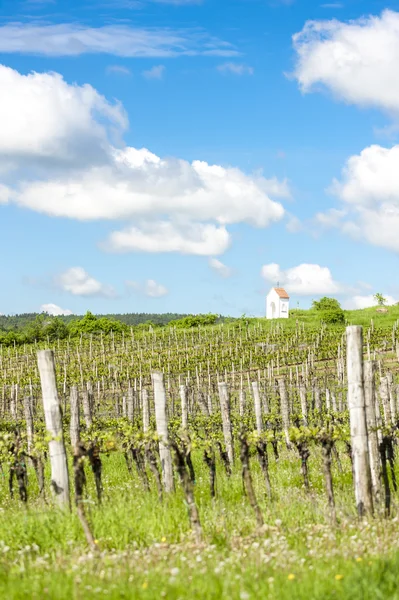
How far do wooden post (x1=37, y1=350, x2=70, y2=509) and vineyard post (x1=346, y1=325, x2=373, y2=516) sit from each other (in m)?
4.54

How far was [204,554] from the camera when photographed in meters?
7.35

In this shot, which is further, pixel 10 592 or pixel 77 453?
pixel 77 453

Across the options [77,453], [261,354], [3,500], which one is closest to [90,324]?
[261,354]

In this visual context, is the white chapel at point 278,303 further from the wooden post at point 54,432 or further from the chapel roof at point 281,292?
the wooden post at point 54,432

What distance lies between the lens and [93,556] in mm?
7484

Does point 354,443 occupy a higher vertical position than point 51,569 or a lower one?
higher

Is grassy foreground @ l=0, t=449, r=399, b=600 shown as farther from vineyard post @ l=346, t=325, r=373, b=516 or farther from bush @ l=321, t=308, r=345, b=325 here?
bush @ l=321, t=308, r=345, b=325

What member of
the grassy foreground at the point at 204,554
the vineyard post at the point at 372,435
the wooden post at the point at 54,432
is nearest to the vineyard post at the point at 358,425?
the grassy foreground at the point at 204,554

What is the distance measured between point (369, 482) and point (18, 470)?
6.28 metres

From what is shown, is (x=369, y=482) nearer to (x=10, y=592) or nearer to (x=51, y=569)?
(x=51, y=569)

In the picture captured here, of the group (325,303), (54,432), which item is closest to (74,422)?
(54,432)

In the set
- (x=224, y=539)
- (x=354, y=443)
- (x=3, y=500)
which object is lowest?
(x=3, y=500)

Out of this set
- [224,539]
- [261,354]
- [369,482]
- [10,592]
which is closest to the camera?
[10,592]

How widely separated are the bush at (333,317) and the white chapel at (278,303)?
2415 centimetres
